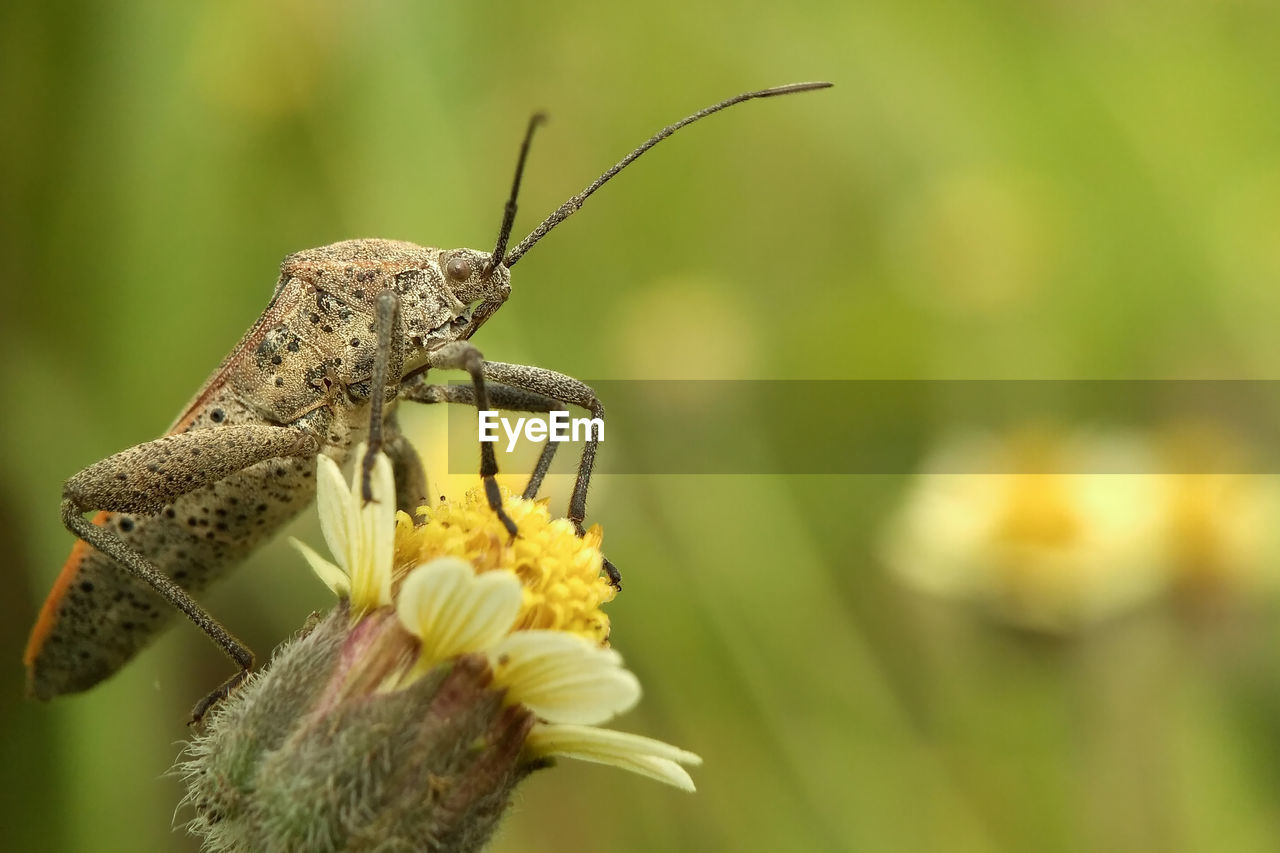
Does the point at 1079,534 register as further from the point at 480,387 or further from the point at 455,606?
the point at 455,606

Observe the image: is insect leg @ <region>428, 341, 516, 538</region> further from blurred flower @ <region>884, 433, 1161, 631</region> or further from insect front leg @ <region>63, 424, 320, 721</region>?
blurred flower @ <region>884, 433, 1161, 631</region>

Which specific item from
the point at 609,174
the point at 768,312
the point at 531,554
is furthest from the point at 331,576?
the point at 768,312

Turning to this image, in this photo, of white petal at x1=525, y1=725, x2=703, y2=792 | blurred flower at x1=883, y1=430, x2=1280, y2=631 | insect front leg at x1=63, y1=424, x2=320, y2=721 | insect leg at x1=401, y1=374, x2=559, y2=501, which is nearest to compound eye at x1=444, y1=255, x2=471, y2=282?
insect leg at x1=401, y1=374, x2=559, y2=501

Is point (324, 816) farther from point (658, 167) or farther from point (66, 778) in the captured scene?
point (658, 167)

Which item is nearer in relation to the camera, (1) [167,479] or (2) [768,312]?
(1) [167,479]

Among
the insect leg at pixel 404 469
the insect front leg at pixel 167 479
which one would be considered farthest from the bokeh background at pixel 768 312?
the insect leg at pixel 404 469

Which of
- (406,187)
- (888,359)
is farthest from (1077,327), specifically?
(406,187)
